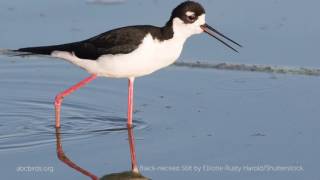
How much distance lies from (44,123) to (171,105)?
3.40 ft

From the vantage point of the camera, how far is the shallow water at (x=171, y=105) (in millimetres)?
5988

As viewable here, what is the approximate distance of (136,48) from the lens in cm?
668

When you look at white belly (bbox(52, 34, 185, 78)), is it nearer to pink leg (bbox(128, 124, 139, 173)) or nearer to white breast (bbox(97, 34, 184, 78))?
white breast (bbox(97, 34, 184, 78))

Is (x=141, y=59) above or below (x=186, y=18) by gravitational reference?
below

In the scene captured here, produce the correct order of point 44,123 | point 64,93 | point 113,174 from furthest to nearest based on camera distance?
point 64,93 → point 44,123 → point 113,174

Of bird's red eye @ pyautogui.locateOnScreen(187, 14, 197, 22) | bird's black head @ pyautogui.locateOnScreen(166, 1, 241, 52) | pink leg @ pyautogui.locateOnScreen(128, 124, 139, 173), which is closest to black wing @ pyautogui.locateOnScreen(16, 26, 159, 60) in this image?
bird's black head @ pyautogui.locateOnScreen(166, 1, 241, 52)

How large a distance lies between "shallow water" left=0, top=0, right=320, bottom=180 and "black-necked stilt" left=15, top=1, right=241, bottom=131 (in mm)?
325

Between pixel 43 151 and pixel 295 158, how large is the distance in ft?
5.78

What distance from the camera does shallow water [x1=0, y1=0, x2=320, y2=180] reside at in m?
5.99

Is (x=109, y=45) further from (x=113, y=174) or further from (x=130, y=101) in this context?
(x=113, y=174)

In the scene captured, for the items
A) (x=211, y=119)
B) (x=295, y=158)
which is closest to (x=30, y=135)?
(x=211, y=119)

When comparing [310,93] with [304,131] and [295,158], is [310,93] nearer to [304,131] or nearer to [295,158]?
[304,131]

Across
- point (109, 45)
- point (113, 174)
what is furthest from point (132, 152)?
point (109, 45)

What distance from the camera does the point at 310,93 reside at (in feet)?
24.1
